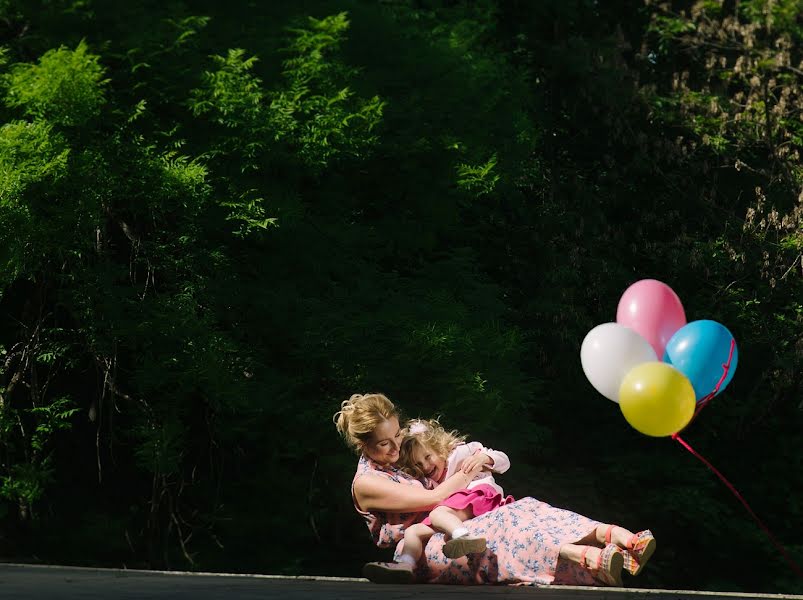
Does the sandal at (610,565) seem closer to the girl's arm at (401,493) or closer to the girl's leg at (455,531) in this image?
the girl's leg at (455,531)

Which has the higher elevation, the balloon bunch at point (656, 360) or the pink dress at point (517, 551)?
the balloon bunch at point (656, 360)

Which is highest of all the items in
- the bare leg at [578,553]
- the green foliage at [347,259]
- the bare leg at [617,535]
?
the bare leg at [617,535]

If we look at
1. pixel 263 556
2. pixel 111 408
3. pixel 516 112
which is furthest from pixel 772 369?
pixel 111 408

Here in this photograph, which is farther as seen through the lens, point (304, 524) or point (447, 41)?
point (447, 41)

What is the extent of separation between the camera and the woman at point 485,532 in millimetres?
4734

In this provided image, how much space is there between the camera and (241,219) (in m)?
10.4

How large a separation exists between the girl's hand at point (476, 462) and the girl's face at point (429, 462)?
0.23 metres

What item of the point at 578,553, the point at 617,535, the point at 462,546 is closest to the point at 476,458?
the point at 462,546

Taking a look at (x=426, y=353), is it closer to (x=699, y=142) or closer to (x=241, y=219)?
(x=241, y=219)

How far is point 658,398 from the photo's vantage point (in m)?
5.29

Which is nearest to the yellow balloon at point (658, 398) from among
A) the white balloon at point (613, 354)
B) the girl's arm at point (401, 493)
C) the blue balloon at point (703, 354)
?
the white balloon at point (613, 354)

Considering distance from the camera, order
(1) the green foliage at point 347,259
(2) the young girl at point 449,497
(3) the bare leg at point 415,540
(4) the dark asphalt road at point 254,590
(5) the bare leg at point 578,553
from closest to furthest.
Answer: (4) the dark asphalt road at point 254,590
(5) the bare leg at point 578,553
(2) the young girl at point 449,497
(3) the bare leg at point 415,540
(1) the green foliage at point 347,259

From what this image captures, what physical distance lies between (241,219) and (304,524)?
3.54 meters

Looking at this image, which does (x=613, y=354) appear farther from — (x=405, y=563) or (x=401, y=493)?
(x=405, y=563)
